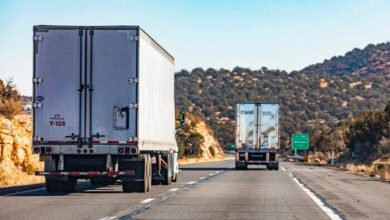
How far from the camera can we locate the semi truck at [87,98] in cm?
1984

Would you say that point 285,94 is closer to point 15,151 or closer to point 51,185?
point 15,151

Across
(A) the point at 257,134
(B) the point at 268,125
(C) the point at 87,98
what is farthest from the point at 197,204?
(B) the point at 268,125

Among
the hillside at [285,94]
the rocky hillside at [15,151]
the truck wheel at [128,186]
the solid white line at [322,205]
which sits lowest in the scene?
the solid white line at [322,205]

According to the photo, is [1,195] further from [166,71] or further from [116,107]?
[166,71]

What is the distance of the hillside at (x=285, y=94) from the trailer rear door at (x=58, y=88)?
362 feet

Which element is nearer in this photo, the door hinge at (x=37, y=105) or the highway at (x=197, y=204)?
the highway at (x=197, y=204)

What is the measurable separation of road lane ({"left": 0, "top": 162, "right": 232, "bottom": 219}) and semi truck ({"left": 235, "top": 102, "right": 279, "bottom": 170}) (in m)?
22.0

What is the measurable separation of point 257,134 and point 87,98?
2547 cm

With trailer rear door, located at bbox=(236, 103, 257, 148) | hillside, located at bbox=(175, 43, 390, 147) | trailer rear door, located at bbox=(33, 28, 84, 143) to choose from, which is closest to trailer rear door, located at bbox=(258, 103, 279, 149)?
trailer rear door, located at bbox=(236, 103, 257, 148)

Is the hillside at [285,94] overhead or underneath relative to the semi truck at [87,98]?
overhead

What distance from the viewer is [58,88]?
65.7 ft

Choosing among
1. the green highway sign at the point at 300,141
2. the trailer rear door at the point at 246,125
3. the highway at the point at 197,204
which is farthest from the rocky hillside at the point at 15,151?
the green highway sign at the point at 300,141

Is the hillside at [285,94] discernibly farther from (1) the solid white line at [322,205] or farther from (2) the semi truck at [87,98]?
(2) the semi truck at [87,98]

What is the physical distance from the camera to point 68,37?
65.6 ft
